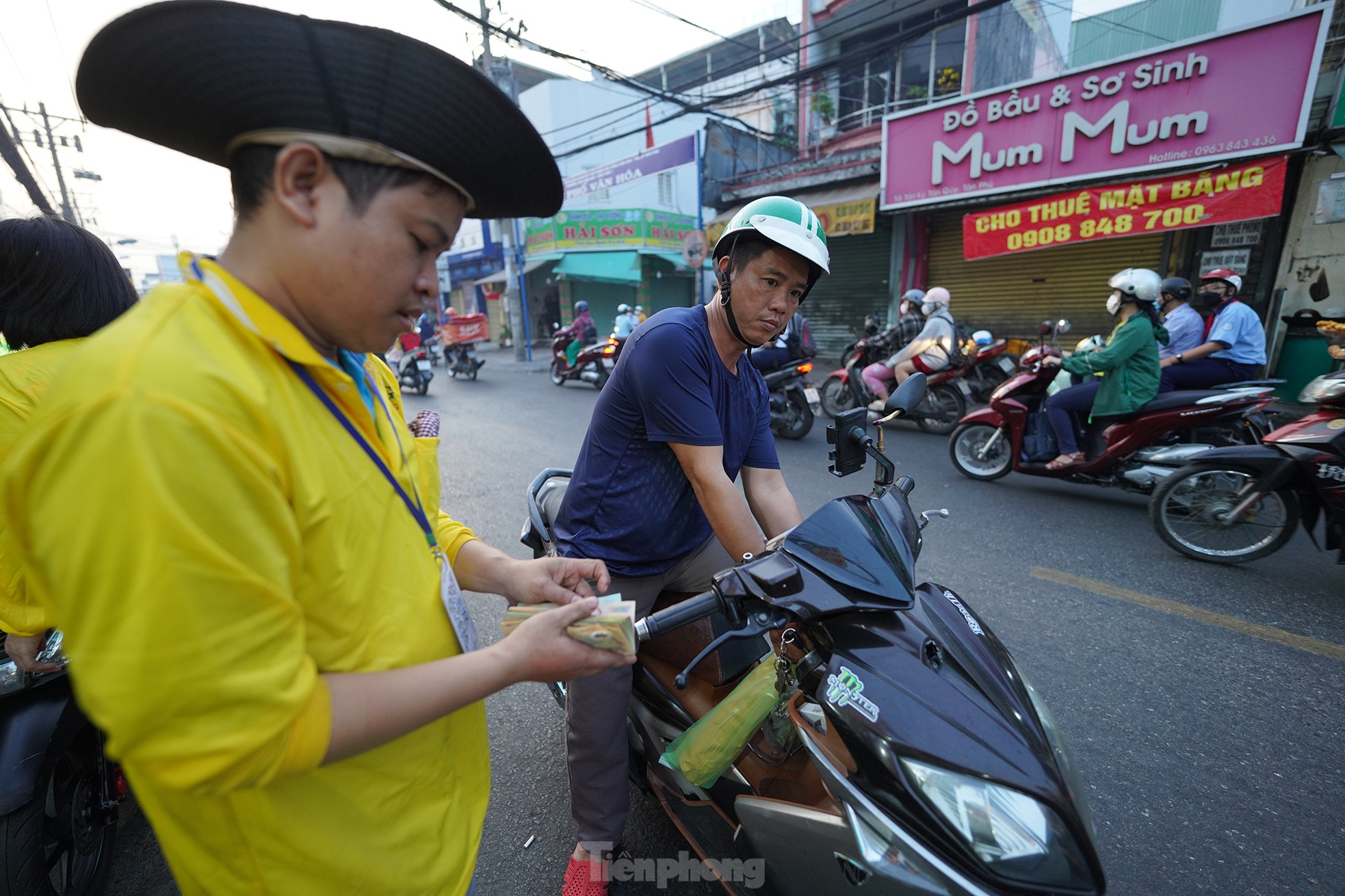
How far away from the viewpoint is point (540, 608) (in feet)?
3.56

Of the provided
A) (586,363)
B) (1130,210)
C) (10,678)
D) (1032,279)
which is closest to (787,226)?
(10,678)

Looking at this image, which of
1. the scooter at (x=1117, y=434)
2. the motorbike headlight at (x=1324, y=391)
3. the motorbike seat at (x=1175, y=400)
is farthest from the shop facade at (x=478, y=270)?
the motorbike headlight at (x=1324, y=391)

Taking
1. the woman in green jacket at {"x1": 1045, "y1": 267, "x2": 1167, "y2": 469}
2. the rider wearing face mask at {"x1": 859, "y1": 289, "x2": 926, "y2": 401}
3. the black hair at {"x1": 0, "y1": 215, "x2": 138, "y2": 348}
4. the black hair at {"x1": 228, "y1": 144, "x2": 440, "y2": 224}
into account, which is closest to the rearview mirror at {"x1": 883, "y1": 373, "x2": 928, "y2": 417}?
the black hair at {"x1": 228, "y1": 144, "x2": 440, "y2": 224}

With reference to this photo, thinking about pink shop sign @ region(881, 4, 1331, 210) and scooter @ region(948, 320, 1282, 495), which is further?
pink shop sign @ region(881, 4, 1331, 210)

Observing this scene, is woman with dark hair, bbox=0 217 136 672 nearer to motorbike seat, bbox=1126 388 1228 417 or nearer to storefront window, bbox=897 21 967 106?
motorbike seat, bbox=1126 388 1228 417

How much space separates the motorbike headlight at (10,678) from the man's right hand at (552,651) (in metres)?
1.57

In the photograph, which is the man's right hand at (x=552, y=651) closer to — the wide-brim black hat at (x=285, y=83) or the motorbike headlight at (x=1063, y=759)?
the wide-brim black hat at (x=285, y=83)

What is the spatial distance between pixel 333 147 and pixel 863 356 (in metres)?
7.61

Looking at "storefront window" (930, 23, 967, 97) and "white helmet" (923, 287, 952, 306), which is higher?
"storefront window" (930, 23, 967, 97)

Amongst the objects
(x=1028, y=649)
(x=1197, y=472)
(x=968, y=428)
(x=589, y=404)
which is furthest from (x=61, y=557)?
(x=589, y=404)

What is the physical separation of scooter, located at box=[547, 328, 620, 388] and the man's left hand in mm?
8920

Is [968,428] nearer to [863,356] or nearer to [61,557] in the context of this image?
[863,356]

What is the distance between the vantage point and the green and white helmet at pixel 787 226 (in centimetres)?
166

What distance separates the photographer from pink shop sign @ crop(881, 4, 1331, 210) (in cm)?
698
